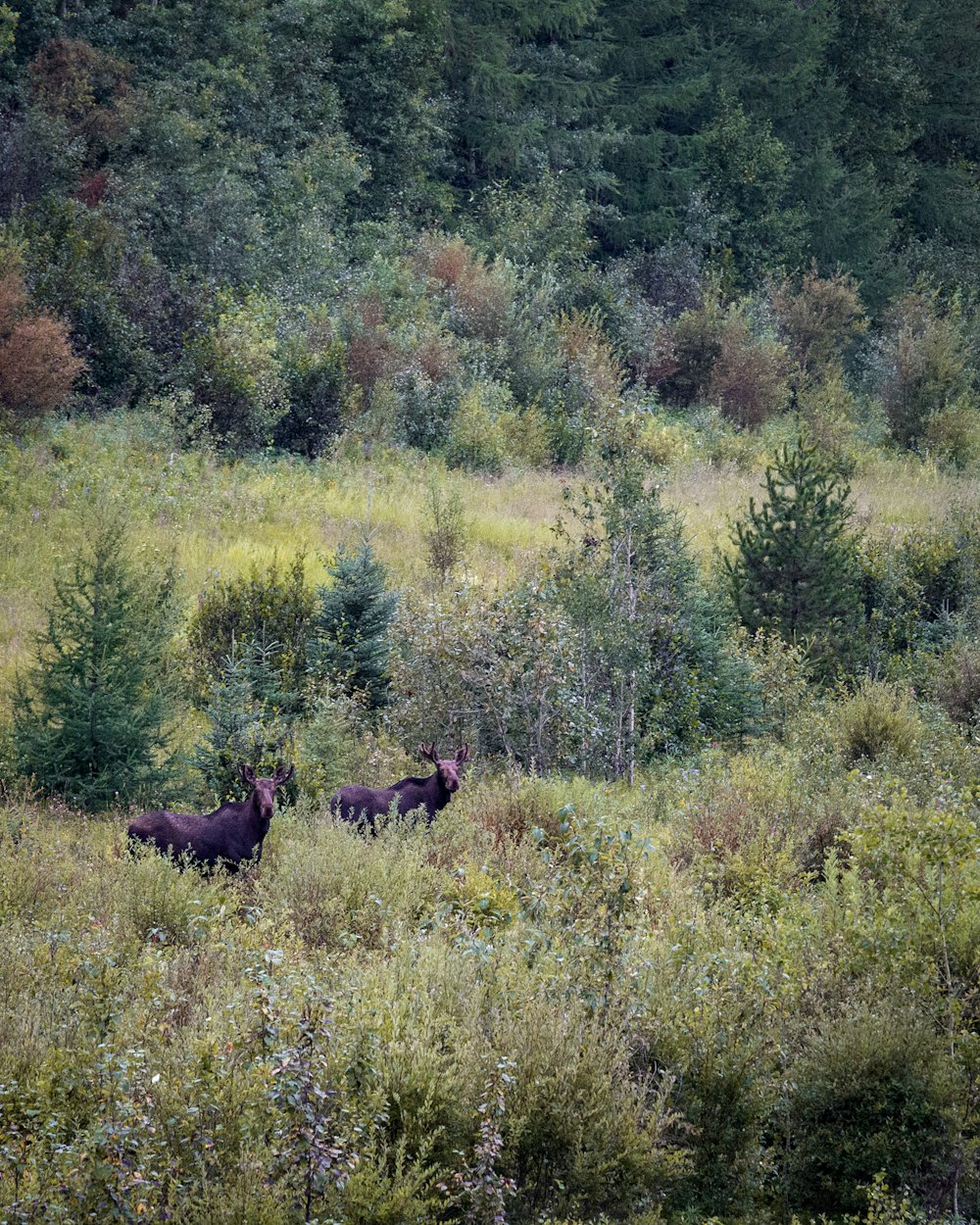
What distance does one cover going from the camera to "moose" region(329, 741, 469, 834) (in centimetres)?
1009

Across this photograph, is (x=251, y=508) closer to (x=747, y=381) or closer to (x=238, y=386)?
(x=238, y=386)

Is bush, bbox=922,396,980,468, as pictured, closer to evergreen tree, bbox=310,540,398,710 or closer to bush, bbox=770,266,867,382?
bush, bbox=770,266,867,382

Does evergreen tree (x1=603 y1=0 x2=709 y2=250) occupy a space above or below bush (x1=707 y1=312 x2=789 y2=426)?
above

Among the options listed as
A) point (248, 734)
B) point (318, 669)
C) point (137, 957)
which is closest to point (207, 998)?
point (137, 957)

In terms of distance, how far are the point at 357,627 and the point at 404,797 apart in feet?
16.1

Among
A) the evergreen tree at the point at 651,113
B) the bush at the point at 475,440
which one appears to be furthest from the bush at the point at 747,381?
the bush at the point at 475,440

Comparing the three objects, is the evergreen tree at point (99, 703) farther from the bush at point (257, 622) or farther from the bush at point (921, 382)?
the bush at point (921, 382)

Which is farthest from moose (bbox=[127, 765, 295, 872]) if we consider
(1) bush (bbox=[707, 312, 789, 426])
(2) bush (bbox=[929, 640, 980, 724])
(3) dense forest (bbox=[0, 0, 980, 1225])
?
(1) bush (bbox=[707, 312, 789, 426])

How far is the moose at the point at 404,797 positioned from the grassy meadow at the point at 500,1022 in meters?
0.27

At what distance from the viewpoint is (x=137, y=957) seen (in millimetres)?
7160

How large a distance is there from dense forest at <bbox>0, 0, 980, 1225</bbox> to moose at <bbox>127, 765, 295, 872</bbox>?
187mm

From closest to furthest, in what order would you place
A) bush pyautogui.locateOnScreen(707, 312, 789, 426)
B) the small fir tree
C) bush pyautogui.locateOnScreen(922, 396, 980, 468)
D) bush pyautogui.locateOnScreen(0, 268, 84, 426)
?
the small fir tree < bush pyautogui.locateOnScreen(0, 268, 84, 426) < bush pyautogui.locateOnScreen(922, 396, 980, 468) < bush pyautogui.locateOnScreen(707, 312, 789, 426)

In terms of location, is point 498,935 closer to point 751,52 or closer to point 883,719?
point 883,719

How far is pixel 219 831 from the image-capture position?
9.27 meters
